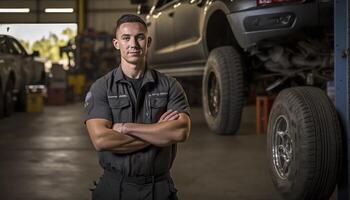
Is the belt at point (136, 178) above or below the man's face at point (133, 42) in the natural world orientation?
below

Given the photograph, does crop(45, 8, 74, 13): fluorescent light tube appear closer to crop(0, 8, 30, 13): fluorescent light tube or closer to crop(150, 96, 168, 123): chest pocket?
crop(0, 8, 30, 13): fluorescent light tube

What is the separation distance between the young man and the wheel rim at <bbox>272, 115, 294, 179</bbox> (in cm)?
140

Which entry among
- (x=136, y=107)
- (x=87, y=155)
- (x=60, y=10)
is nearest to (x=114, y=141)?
(x=136, y=107)

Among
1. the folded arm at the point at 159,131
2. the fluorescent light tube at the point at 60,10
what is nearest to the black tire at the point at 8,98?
the fluorescent light tube at the point at 60,10

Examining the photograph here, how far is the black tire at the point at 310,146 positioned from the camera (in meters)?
3.27

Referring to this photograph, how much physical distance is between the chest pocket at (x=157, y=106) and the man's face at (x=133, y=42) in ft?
0.56

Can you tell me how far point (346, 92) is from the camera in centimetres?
319

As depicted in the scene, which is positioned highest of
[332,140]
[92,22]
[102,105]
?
[92,22]

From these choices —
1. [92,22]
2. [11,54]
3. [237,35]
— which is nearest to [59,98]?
[11,54]

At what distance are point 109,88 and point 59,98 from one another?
1136cm

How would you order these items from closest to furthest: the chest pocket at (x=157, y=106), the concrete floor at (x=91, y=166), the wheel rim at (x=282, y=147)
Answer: the chest pocket at (x=157, y=106), the wheel rim at (x=282, y=147), the concrete floor at (x=91, y=166)

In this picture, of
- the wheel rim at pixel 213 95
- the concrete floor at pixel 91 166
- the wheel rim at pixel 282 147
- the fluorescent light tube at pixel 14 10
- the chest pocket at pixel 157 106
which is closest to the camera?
the chest pocket at pixel 157 106

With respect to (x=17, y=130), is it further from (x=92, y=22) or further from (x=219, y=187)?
(x=92, y=22)

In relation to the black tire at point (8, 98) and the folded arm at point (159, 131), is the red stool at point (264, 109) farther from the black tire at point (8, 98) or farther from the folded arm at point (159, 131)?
the folded arm at point (159, 131)
